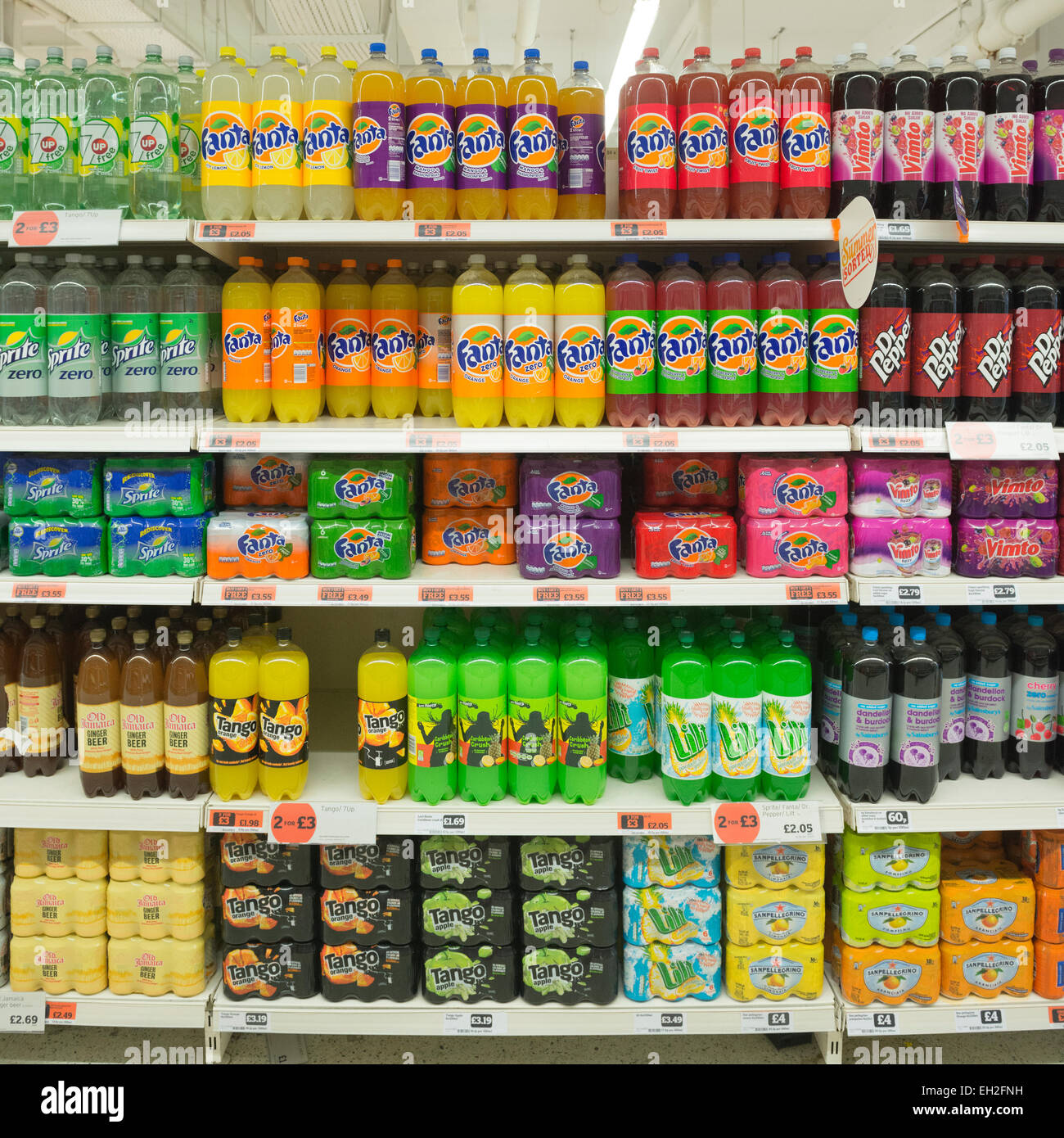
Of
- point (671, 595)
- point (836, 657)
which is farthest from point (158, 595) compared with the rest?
point (836, 657)

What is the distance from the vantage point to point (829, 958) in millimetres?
2691

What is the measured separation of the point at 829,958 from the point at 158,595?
2.19 meters

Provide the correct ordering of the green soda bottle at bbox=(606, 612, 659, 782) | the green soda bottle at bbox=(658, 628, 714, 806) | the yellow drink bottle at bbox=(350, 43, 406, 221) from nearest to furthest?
the yellow drink bottle at bbox=(350, 43, 406, 221)
the green soda bottle at bbox=(658, 628, 714, 806)
the green soda bottle at bbox=(606, 612, 659, 782)

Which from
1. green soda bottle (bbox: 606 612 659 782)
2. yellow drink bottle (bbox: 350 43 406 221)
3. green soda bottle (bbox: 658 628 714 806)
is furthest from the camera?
green soda bottle (bbox: 606 612 659 782)

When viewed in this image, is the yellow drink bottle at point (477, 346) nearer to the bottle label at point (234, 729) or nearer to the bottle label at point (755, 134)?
the bottle label at point (755, 134)

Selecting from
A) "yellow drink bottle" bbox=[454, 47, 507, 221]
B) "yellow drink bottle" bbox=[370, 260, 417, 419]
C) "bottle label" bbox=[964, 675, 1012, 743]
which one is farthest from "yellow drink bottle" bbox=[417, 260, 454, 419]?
"bottle label" bbox=[964, 675, 1012, 743]

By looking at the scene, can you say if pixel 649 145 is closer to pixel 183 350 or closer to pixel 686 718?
pixel 183 350

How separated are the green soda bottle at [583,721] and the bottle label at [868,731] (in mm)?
676

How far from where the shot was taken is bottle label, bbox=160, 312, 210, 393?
2455 mm

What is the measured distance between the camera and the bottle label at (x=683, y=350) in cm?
240

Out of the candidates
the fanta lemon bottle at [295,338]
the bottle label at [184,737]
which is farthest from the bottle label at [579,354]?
the bottle label at [184,737]

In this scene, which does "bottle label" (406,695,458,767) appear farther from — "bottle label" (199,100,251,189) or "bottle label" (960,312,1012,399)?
"bottle label" (960,312,1012,399)

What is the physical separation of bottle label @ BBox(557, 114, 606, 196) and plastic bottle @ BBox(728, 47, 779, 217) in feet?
1.14

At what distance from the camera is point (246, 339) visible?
8.04ft
